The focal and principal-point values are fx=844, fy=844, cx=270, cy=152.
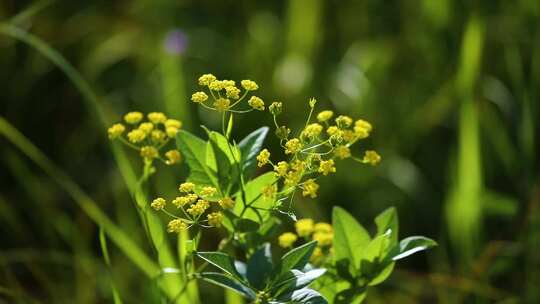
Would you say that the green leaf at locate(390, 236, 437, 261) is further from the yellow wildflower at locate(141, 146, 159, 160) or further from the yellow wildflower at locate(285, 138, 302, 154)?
the yellow wildflower at locate(141, 146, 159, 160)

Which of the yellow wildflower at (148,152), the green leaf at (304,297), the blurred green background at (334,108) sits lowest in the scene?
the blurred green background at (334,108)

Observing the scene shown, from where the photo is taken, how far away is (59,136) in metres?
2.29

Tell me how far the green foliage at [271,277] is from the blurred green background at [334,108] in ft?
2.50

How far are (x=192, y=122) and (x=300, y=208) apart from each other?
483 millimetres

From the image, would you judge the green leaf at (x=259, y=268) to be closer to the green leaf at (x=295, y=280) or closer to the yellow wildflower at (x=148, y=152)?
the green leaf at (x=295, y=280)

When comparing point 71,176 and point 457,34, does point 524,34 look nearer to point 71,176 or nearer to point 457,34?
point 457,34

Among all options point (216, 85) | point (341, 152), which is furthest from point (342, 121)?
point (216, 85)

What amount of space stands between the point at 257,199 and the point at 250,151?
6 centimetres

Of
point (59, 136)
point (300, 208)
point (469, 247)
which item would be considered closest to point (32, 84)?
point (59, 136)

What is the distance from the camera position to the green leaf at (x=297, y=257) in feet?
2.79

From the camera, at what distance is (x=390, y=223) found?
972mm

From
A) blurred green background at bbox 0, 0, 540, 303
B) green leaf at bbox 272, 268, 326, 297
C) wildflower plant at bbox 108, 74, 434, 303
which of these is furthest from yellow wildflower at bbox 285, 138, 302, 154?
blurred green background at bbox 0, 0, 540, 303

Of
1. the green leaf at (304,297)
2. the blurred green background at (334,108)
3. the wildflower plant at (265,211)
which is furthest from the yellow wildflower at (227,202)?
the blurred green background at (334,108)

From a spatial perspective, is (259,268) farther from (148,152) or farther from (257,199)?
(148,152)
